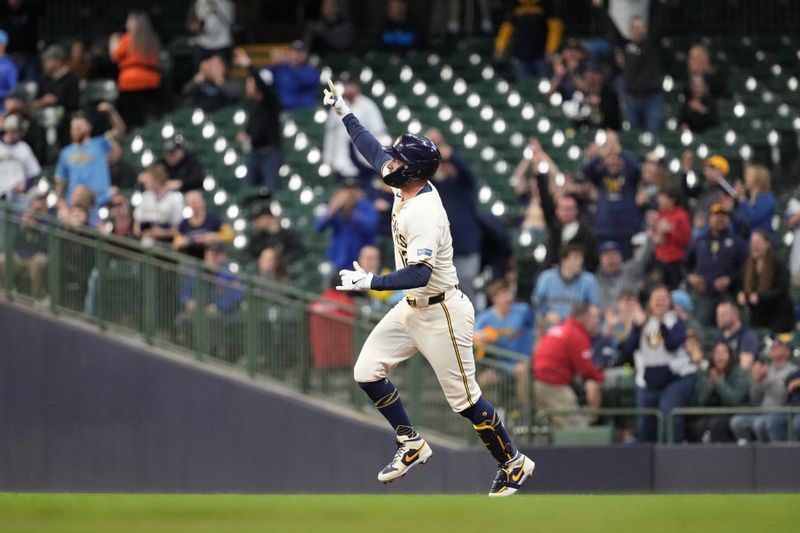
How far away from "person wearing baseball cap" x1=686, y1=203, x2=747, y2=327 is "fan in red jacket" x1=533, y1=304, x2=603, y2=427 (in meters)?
1.08

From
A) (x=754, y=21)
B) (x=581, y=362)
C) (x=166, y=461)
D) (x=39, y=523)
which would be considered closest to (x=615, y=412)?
(x=581, y=362)

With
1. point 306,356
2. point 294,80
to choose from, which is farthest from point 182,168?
point 306,356

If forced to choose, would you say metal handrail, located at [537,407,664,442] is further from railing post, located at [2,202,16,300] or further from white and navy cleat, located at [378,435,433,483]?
railing post, located at [2,202,16,300]

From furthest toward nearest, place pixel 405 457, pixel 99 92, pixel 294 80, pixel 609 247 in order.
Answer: pixel 99 92
pixel 294 80
pixel 609 247
pixel 405 457

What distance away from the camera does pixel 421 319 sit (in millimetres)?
10516

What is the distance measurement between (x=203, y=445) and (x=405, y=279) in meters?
6.61

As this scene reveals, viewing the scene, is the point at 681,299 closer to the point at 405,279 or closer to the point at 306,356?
the point at 306,356

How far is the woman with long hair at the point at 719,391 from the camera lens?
1505 cm

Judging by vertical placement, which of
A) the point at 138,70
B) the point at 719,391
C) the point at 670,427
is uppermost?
the point at 138,70

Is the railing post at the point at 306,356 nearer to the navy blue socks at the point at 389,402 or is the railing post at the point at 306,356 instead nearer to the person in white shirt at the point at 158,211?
the person in white shirt at the point at 158,211

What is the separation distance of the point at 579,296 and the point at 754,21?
9167 mm

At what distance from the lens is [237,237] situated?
18047 mm

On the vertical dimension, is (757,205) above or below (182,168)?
below

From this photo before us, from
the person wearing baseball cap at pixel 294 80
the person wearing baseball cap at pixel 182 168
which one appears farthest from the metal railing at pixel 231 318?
the person wearing baseball cap at pixel 294 80
